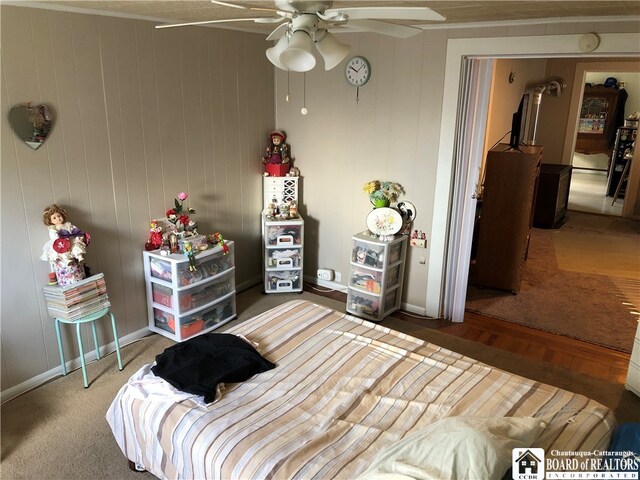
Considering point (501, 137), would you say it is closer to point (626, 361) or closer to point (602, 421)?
point (626, 361)

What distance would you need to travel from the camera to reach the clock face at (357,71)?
3967 mm

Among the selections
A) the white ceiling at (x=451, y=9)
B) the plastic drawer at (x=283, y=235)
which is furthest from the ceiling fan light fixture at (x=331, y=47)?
the plastic drawer at (x=283, y=235)

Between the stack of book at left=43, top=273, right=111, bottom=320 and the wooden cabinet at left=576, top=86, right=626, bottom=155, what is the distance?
9775 millimetres

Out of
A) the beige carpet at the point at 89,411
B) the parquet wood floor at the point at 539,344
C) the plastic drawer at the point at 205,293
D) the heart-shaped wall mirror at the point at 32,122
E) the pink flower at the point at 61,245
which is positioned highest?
the heart-shaped wall mirror at the point at 32,122

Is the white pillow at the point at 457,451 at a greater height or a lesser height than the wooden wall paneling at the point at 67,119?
lesser

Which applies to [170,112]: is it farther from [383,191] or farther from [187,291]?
[383,191]

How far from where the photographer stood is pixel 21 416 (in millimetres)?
2850

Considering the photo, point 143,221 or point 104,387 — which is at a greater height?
point 143,221

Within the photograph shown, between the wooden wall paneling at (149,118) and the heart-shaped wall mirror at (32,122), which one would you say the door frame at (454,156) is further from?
the heart-shaped wall mirror at (32,122)

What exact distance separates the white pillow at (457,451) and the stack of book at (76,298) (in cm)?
209

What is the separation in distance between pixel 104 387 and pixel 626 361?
3.55 meters

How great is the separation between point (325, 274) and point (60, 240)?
2.38 metres

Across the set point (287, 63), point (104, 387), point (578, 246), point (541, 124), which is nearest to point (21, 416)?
point (104, 387)

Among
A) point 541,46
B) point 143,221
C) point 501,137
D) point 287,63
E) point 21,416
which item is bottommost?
point 21,416
